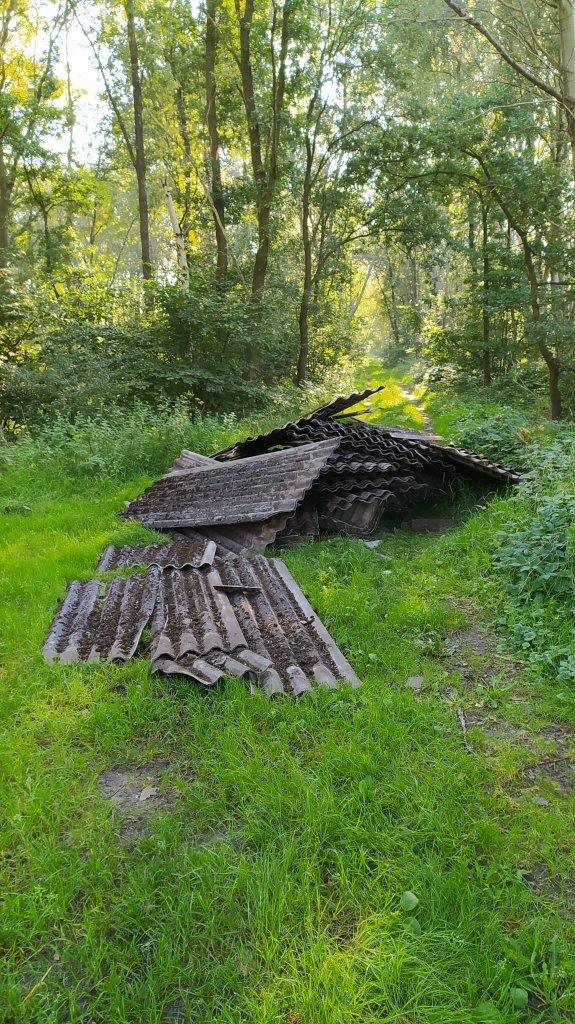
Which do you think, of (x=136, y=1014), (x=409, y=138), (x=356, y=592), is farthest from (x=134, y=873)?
(x=409, y=138)

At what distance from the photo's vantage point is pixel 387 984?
6.02 ft

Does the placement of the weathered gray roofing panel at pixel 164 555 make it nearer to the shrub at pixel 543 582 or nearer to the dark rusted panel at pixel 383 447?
the dark rusted panel at pixel 383 447

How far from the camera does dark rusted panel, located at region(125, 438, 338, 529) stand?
215 inches

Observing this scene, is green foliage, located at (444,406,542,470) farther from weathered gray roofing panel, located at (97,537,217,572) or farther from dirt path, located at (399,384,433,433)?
dirt path, located at (399,384,433,433)

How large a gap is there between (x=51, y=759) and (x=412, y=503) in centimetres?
494

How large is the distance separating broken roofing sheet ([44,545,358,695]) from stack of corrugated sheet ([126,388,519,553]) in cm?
67

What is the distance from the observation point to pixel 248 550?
5.52m

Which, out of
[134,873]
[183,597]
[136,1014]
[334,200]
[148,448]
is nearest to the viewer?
[136,1014]

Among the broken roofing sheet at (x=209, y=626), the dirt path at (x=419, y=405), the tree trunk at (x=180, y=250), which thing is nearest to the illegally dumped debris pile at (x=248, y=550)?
the broken roofing sheet at (x=209, y=626)

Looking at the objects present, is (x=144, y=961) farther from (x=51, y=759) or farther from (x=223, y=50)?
(x=223, y=50)

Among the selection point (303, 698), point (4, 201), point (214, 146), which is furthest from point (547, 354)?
point (4, 201)

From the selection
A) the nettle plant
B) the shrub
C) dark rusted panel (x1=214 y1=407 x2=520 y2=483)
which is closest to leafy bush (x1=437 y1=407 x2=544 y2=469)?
dark rusted panel (x1=214 y1=407 x2=520 y2=483)

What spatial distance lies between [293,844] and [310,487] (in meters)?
3.49

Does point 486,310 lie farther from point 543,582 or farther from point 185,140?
point 543,582
